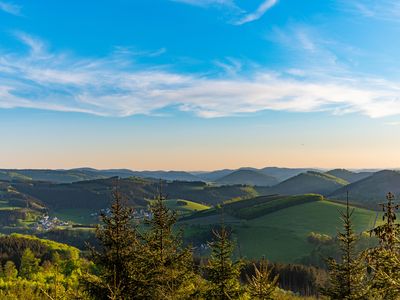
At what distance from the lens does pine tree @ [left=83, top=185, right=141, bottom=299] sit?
21688 millimetres

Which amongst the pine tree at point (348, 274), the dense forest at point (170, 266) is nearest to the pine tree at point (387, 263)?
the dense forest at point (170, 266)

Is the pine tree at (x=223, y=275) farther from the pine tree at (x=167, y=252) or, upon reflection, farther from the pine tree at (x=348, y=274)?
the pine tree at (x=348, y=274)

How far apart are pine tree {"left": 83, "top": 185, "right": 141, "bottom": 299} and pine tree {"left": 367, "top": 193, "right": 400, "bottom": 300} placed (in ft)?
44.5

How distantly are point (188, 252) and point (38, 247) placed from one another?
170 meters

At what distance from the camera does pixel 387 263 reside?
12.2m

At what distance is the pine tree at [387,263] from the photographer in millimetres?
11625

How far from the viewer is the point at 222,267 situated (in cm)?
2820

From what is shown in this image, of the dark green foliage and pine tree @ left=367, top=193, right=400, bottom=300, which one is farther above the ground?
pine tree @ left=367, top=193, right=400, bottom=300

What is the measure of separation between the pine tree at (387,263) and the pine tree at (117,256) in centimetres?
1356

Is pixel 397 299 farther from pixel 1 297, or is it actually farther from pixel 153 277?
pixel 1 297

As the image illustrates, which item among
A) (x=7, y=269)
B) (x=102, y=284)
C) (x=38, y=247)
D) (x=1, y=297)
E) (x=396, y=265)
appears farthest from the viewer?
(x=38, y=247)

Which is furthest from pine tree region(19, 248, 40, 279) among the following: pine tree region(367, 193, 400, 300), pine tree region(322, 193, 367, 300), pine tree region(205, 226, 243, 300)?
pine tree region(367, 193, 400, 300)

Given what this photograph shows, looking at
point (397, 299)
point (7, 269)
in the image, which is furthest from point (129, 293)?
point (7, 269)

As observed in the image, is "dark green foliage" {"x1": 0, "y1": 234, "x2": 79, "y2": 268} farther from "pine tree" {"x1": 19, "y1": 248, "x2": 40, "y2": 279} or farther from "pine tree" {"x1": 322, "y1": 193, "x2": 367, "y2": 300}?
"pine tree" {"x1": 322, "y1": 193, "x2": 367, "y2": 300}
